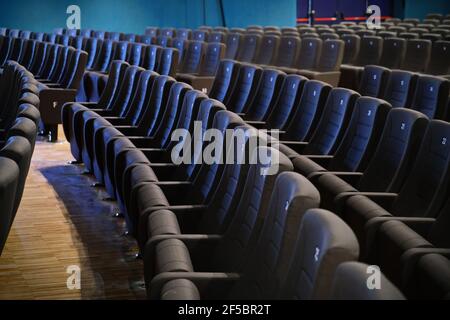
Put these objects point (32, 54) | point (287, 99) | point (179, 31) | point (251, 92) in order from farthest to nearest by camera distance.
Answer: point (179, 31)
point (32, 54)
point (251, 92)
point (287, 99)

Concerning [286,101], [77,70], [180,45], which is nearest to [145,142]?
[286,101]

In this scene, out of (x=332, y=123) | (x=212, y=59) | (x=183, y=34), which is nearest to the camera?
(x=332, y=123)

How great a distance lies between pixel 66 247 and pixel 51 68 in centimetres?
360

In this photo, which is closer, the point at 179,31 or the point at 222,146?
the point at 222,146

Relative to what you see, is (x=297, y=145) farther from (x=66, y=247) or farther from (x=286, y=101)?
(x=66, y=247)

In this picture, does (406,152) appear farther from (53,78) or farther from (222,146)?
(53,78)

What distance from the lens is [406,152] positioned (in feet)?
7.89

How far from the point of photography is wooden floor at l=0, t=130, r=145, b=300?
2.41m

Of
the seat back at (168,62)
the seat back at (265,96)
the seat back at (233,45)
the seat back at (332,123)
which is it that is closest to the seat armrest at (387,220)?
the seat back at (332,123)

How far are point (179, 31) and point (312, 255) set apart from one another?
7475 mm

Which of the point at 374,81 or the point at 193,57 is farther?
the point at 193,57

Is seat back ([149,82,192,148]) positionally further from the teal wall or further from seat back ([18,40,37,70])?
the teal wall

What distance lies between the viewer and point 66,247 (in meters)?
2.83

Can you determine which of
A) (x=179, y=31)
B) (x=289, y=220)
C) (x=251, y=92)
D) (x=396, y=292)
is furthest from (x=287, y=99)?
(x=179, y=31)
